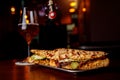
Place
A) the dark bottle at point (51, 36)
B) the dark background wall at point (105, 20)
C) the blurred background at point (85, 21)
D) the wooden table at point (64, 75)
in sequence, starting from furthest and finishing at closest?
the dark background wall at point (105, 20)
the blurred background at point (85, 21)
the dark bottle at point (51, 36)
the wooden table at point (64, 75)

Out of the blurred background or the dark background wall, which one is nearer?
the blurred background

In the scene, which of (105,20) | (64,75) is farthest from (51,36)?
(64,75)

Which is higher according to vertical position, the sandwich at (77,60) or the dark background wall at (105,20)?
the dark background wall at (105,20)

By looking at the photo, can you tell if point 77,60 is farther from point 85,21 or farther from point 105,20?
point 85,21

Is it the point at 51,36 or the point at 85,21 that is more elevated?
the point at 85,21

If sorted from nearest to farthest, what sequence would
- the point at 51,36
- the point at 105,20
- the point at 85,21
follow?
the point at 51,36
the point at 105,20
the point at 85,21

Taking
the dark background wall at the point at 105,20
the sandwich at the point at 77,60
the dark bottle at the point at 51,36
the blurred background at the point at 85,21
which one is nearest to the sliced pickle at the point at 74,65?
the sandwich at the point at 77,60

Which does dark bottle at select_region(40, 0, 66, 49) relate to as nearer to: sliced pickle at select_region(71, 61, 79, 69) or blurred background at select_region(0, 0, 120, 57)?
blurred background at select_region(0, 0, 120, 57)

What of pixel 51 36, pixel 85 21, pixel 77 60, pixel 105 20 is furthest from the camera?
pixel 85 21

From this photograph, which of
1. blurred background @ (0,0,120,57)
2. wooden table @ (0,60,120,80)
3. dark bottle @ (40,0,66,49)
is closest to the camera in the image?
wooden table @ (0,60,120,80)

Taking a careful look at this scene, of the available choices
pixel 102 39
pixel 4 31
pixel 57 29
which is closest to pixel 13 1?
pixel 4 31

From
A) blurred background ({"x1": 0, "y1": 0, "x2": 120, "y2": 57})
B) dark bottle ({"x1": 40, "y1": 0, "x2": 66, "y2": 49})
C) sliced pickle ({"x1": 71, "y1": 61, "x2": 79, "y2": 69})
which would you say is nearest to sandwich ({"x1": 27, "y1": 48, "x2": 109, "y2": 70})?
sliced pickle ({"x1": 71, "y1": 61, "x2": 79, "y2": 69})

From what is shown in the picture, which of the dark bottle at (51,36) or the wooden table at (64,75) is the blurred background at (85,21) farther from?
the wooden table at (64,75)
